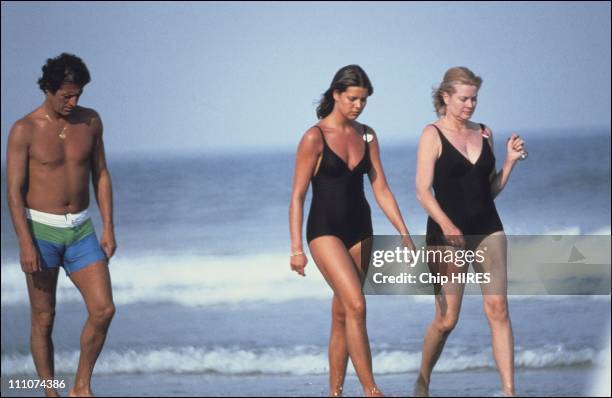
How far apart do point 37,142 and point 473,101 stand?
251 centimetres

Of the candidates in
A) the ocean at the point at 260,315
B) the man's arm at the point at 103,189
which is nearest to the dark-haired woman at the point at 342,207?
the man's arm at the point at 103,189

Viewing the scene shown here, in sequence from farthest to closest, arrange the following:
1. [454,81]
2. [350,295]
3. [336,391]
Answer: [454,81]
[336,391]
[350,295]

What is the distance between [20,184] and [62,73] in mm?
674

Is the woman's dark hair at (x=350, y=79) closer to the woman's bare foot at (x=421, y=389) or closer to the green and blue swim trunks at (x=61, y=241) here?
the green and blue swim trunks at (x=61, y=241)

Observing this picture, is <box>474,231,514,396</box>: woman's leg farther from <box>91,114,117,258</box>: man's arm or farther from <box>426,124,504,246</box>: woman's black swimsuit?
<box>91,114,117,258</box>: man's arm

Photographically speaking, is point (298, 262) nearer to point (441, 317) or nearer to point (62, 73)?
point (441, 317)

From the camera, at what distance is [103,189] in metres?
6.46

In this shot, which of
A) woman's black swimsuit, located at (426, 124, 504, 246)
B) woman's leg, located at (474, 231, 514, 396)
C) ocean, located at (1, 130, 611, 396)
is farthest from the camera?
ocean, located at (1, 130, 611, 396)

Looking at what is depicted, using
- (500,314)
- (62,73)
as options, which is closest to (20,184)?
(62,73)

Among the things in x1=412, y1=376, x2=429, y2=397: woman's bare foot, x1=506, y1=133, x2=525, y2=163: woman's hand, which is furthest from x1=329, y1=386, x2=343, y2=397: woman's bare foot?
x1=506, y1=133, x2=525, y2=163: woman's hand

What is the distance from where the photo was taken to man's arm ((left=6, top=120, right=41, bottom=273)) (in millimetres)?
6230

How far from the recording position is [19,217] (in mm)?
6270

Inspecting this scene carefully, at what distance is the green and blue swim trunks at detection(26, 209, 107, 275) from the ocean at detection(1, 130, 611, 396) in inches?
124

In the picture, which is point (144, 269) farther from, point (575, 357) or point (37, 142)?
point (37, 142)
